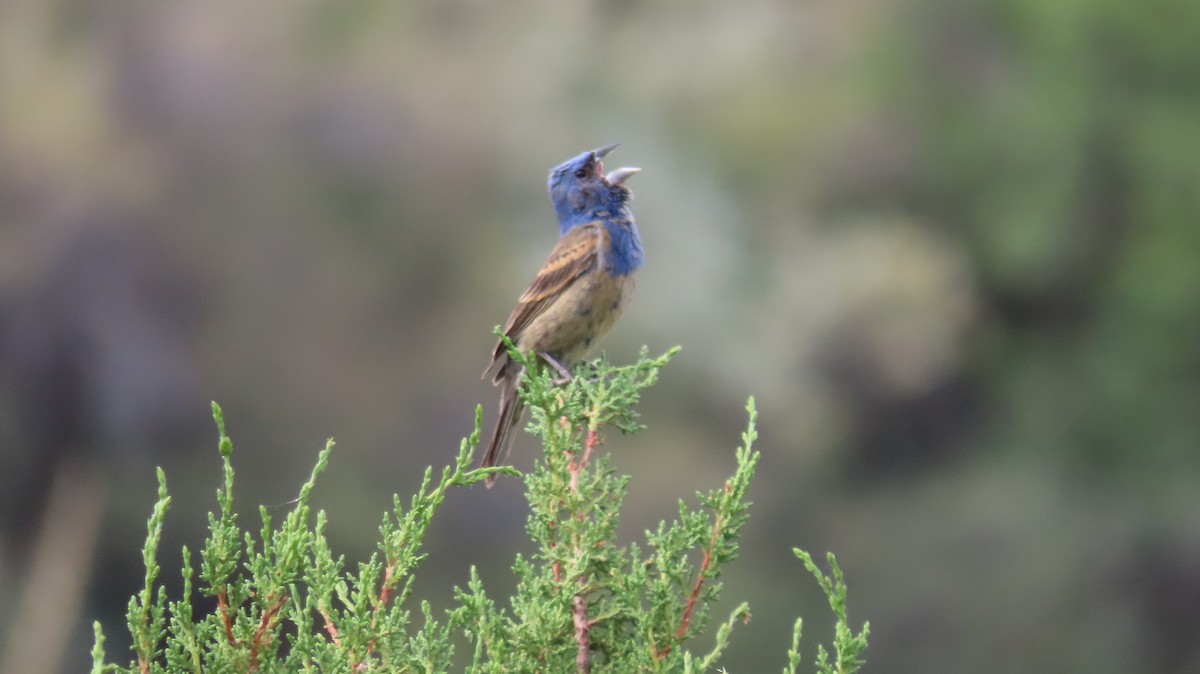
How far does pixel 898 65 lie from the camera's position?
9.70m

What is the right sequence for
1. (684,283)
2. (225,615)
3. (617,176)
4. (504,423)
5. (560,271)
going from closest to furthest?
(225,615)
(504,423)
(560,271)
(617,176)
(684,283)

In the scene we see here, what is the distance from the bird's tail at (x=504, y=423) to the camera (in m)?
3.46

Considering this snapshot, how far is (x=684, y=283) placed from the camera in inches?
327

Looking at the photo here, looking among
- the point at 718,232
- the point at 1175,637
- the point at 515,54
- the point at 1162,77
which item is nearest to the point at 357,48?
the point at 515,54

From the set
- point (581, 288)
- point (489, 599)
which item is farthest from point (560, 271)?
point (489, 599)

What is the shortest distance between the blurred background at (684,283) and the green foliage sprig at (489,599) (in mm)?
4647

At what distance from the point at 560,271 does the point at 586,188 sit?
377mm

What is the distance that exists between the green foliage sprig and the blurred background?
15.2 feet

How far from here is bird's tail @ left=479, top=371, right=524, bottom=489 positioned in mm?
3465

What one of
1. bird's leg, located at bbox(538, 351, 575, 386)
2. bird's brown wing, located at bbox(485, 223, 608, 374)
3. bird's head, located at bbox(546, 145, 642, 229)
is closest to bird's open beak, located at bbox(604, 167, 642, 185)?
bird's head, located at bbox(546, 145, 642, 229)

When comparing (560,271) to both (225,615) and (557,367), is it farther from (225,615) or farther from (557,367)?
(225,615)

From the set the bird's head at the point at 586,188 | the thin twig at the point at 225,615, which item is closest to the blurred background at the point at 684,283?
the bird's head at the point at 586,188

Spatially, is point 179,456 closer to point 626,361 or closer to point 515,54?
point 626,361

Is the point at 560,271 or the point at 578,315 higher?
the point at 560,271
